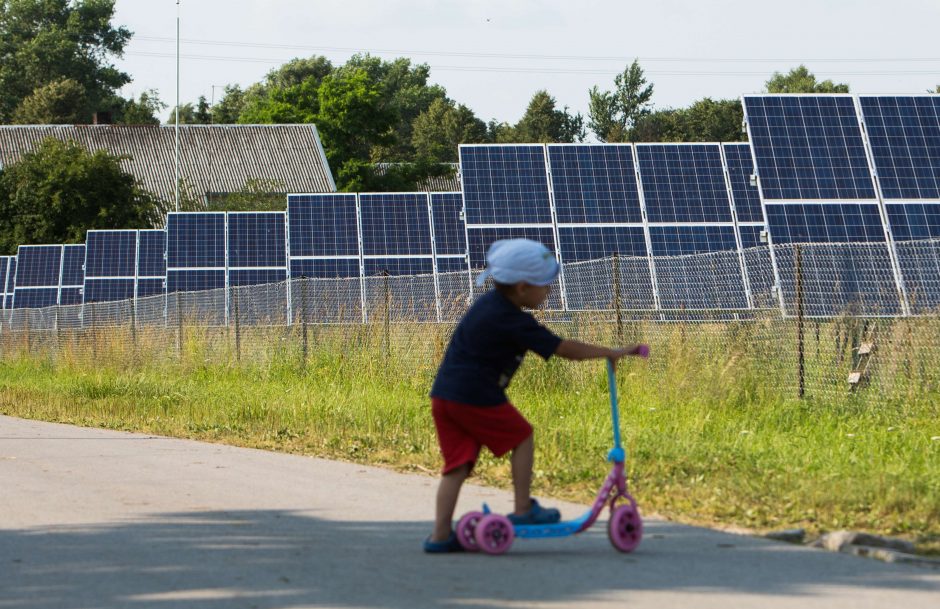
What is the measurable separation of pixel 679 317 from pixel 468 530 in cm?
925

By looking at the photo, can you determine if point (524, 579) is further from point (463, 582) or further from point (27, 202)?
point (27, 202)

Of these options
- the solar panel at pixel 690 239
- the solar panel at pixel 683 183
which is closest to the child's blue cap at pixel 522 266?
the solar panel at pixel 690 239

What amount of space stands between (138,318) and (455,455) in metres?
22.4

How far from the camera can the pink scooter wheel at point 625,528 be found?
6332 mm

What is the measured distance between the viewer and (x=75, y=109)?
99.1 m

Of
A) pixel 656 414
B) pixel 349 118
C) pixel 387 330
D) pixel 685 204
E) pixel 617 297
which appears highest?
pixel 349 118

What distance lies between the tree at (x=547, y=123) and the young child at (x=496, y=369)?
103 meters

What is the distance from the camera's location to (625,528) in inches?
251

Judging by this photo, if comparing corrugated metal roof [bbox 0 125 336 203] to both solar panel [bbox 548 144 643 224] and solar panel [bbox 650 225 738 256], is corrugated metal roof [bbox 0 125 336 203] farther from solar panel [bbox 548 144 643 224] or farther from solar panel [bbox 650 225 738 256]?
solar panel [bbox 650 225 738 256]

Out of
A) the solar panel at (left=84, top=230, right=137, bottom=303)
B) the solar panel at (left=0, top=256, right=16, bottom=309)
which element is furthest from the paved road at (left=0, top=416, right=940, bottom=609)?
the solar panel at (left=0, top=256, right=16, bottom=309)

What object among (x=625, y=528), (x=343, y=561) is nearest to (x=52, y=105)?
(x=343, y=561)

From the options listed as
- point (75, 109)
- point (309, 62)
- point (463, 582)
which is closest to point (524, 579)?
point (463, 582)

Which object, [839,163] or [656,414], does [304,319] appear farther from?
[656,414]

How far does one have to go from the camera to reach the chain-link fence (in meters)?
12.5
